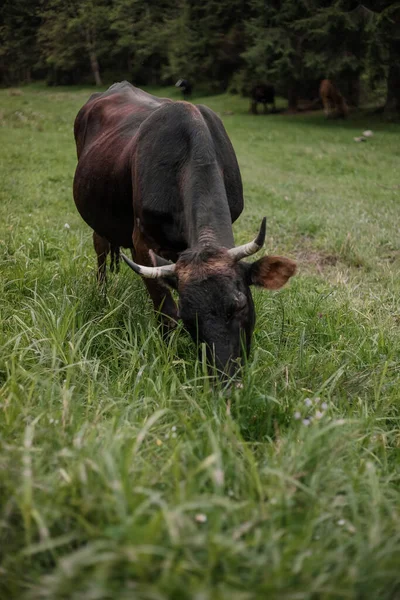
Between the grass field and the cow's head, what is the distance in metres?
0.22

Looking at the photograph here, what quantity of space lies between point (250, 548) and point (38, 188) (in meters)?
8.98

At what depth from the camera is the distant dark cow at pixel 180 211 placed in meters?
3.18

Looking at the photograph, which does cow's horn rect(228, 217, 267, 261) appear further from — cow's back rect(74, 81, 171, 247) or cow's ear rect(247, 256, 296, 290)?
cow's back rect(74, 81, 171, 247)

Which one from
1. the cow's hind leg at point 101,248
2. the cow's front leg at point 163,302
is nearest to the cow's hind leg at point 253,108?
the cow's hind leg at point 101,248

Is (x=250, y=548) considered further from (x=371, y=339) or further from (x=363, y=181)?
(x=363, y=181)

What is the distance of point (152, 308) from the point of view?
4383 mm

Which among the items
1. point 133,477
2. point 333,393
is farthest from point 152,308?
point 133,477

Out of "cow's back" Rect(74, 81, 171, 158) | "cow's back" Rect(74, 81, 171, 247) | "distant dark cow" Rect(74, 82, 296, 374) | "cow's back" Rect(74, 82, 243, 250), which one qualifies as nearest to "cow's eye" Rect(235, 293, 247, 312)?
"distant dark cow" Rect(74, 82, 296, 374)

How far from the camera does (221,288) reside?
315 cm

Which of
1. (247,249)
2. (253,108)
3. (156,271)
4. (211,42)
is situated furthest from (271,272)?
(211,42)

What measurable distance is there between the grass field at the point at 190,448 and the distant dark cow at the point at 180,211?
30 centimetres

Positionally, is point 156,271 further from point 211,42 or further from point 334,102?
point 211,42

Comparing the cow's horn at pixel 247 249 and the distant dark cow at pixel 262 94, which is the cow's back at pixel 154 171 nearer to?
the cow's horn at pixel 247 249

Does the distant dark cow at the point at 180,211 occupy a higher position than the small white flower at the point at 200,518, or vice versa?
the distant dark cow at the point at 180,211
